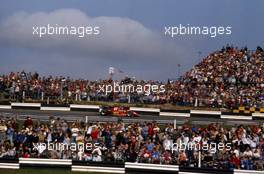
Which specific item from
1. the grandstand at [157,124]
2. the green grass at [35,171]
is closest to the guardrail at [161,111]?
the grandstand at [157,124]

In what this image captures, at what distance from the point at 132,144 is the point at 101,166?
1.61 metres

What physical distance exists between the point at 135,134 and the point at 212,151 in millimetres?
A: 3618

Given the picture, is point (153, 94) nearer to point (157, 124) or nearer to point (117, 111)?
point (117, 111)

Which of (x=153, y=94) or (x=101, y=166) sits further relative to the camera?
(x=153, y=94)

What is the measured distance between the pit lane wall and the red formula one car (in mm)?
11706

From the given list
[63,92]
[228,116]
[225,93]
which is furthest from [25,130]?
[225,93]

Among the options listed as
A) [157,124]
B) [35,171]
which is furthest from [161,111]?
[35,171]

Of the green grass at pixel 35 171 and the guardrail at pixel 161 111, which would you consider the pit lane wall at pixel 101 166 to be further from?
the guardrail at pixel 161 111

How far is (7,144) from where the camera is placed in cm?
2177

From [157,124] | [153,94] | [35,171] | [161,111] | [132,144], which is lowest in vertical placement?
[35,171]

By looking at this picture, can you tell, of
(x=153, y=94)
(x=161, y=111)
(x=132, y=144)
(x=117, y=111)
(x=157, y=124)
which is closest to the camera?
(x=132, y=144)

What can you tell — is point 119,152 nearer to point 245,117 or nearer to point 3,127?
point 3,127

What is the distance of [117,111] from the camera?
33.2 meters

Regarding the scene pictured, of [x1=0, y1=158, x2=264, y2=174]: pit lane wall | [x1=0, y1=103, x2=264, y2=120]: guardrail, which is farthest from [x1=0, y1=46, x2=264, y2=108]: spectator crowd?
[x1=0, y1=158, x2=264, y2=174]: pit lane wall
